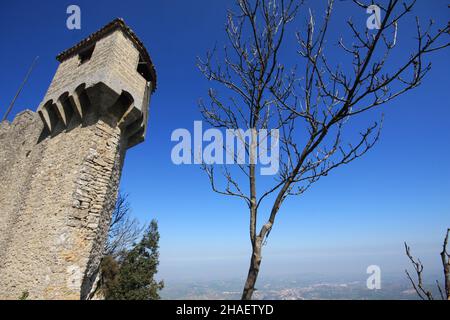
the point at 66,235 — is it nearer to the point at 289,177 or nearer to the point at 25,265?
the point at 25,265

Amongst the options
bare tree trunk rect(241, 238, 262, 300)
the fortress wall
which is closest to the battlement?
the fortress wall

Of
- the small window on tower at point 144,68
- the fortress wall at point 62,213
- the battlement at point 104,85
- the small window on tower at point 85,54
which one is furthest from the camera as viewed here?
the small window on tower at point 144,68

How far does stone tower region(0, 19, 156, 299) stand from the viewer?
6418 millimetres

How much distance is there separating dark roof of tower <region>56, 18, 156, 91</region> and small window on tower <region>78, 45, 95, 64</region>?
16 centimetres

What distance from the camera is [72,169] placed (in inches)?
279

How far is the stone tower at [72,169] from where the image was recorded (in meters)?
6.42

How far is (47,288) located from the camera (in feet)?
19.6

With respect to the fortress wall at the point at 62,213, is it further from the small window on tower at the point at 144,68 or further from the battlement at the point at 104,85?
the small window on tower at the point at 144,68

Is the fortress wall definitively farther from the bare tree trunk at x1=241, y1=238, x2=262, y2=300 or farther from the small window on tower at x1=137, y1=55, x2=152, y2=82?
the bare tree trunk at x1=241, y1=238, x2=262, y2=300

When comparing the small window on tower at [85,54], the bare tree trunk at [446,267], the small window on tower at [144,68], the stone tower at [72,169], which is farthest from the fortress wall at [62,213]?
the bare tree trunk at [446,267]

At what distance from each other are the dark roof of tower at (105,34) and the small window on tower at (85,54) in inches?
6.2

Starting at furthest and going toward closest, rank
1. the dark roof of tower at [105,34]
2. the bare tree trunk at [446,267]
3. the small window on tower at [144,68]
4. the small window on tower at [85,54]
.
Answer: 1. the small window on tower at [144,68]
2. the small window on tower at [85,54]
3. the dark roof of tower at [105,34]
4. the bare tree trunk at [446,267]
